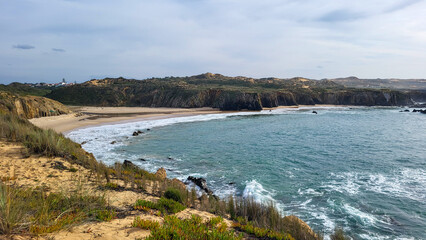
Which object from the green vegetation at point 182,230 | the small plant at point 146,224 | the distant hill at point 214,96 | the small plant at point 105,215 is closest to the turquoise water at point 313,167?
the green vegetation at point 182,230

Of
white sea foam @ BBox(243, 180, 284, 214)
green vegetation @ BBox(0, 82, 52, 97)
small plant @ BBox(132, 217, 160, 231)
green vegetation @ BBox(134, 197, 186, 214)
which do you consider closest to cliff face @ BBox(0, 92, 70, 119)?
green vegetation @ BBox(0, 82, 52, 97)

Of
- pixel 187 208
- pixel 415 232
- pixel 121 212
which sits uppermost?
pixel 121 212

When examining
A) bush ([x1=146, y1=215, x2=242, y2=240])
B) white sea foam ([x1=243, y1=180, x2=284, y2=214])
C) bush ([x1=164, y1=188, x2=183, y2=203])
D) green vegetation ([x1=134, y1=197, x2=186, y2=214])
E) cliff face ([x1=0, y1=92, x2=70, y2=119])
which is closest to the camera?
bush ([x1=146, y1=215, x2=242, y2=240])

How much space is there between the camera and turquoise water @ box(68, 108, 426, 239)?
1070cm

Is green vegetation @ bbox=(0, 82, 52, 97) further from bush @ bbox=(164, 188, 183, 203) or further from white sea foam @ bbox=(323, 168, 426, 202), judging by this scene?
white sea foam @ bbox=(323, 168, 426, 202)

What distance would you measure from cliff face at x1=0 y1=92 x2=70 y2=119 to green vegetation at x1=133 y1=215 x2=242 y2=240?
3524 cm

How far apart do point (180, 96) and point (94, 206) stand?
65.2m

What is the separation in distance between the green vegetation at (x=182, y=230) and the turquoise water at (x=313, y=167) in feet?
19.3

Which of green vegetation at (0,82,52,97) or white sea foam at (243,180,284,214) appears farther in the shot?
green vegetation at (0,82,52,97)

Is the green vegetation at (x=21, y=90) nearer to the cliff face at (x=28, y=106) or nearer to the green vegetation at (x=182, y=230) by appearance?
the cliff face at (x=28, y=106)

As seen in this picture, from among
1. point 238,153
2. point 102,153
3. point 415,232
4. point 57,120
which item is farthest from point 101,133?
point 415,232

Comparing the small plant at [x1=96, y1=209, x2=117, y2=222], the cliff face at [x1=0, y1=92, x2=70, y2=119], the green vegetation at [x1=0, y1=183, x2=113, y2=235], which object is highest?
the cliff face at [x1=0, y1=92, x2=70, y2=119]

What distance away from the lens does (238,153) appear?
71.2 feet

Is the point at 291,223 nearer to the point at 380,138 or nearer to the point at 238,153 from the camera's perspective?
the point at 238,153
